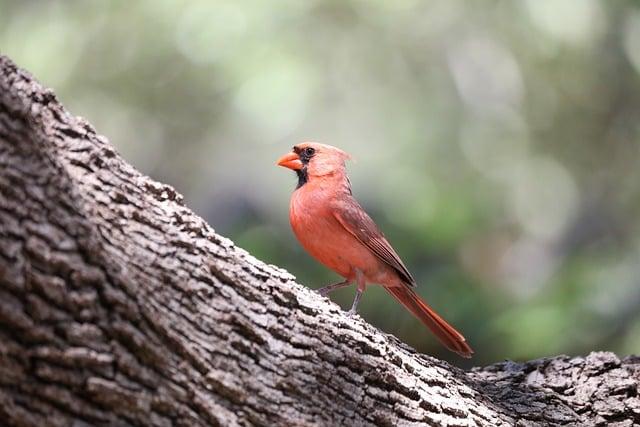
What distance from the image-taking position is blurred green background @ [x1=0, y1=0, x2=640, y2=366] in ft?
15.9

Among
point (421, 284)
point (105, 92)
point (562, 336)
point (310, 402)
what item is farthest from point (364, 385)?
point (105, 92)

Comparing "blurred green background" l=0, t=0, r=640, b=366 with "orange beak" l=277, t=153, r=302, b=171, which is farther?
"blurred green background" l=0, t=0, r=640, b=366

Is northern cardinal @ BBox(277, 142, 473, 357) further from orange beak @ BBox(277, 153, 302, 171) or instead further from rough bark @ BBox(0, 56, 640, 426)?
rough bark @ BBox(0, 56, 640, 426)

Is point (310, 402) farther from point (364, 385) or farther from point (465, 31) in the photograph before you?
point (465, 31)

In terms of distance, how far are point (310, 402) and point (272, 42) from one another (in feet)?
10.2

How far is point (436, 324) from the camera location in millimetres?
3551

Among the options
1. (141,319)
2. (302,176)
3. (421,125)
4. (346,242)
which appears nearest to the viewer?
(141,319)

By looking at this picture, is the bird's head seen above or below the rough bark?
above

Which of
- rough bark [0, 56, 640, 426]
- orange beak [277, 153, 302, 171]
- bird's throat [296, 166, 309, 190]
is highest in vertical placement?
orange beak [277, 153, 302, 171]

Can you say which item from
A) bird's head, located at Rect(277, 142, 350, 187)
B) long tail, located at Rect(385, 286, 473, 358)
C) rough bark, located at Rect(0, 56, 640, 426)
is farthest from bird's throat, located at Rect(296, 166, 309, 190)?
rough bark, located at Rect(0, 56, 640, 426)

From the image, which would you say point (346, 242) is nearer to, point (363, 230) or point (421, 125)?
point (363, 230)

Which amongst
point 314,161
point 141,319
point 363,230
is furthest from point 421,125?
point 141,319

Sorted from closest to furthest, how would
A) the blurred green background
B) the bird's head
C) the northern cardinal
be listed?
1. the northern cardinal
2. the bird's head
3. the blurred green background

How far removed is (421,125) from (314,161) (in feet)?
6.33
